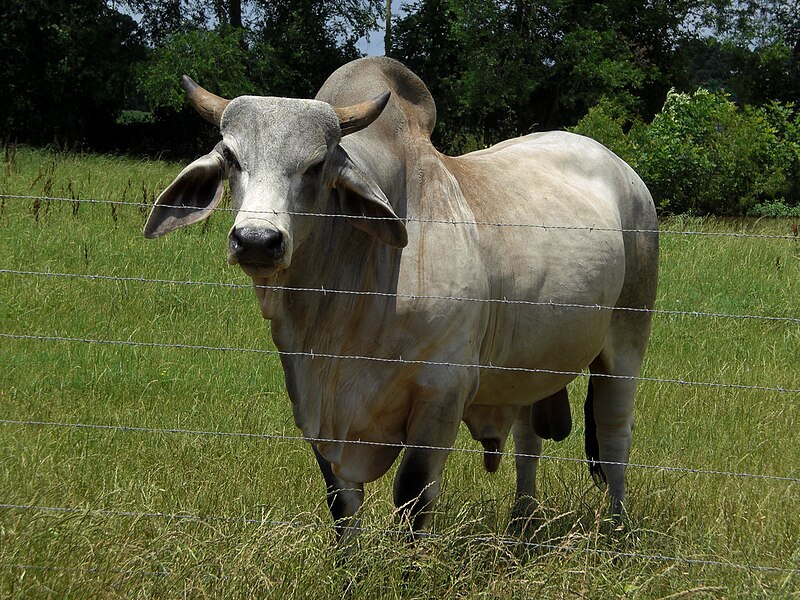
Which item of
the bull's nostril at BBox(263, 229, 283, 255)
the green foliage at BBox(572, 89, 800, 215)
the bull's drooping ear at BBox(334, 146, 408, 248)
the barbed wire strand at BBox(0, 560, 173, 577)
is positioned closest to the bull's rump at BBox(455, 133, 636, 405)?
the bull's drooping ear at BBox(334, 146, 408, 248)

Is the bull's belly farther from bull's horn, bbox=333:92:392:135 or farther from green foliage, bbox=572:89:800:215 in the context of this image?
green foliage, bbox=572:89:800:215

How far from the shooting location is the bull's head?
323cm

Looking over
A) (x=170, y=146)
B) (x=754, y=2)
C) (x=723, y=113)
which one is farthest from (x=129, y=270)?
(x=754, y=2)

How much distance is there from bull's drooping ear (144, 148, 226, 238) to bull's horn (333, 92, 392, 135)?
1.46 feet

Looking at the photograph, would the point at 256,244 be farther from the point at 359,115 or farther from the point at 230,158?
the point at 359,115

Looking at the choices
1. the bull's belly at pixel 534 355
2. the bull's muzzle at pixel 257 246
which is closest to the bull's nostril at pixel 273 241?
the bull's muzzle at pixel 257 246

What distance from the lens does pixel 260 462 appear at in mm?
5176

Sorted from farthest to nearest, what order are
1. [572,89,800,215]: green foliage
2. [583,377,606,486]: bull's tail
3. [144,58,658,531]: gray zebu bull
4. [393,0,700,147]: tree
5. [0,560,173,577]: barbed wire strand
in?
[393,0,700,147]: tree, [572,89,800,215]: green foliage, [583,377,606,486]: bull's tail, [144,58,658,531]: gray zebu bull, [0,560,173,577]: barbed wire strand

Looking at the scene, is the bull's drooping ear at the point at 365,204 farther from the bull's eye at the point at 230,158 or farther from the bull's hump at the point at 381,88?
the bull's hump at the point at 381,88

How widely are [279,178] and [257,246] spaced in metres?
0.37

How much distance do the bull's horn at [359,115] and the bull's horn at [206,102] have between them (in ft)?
1.42

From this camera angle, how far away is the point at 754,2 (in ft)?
109

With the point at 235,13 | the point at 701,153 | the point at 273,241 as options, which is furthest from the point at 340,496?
the point at 235,13

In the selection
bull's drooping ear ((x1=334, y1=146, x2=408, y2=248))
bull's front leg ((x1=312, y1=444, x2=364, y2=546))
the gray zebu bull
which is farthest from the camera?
bull's front leg ((x1=312, y1=444, x2=364, y2=546))
